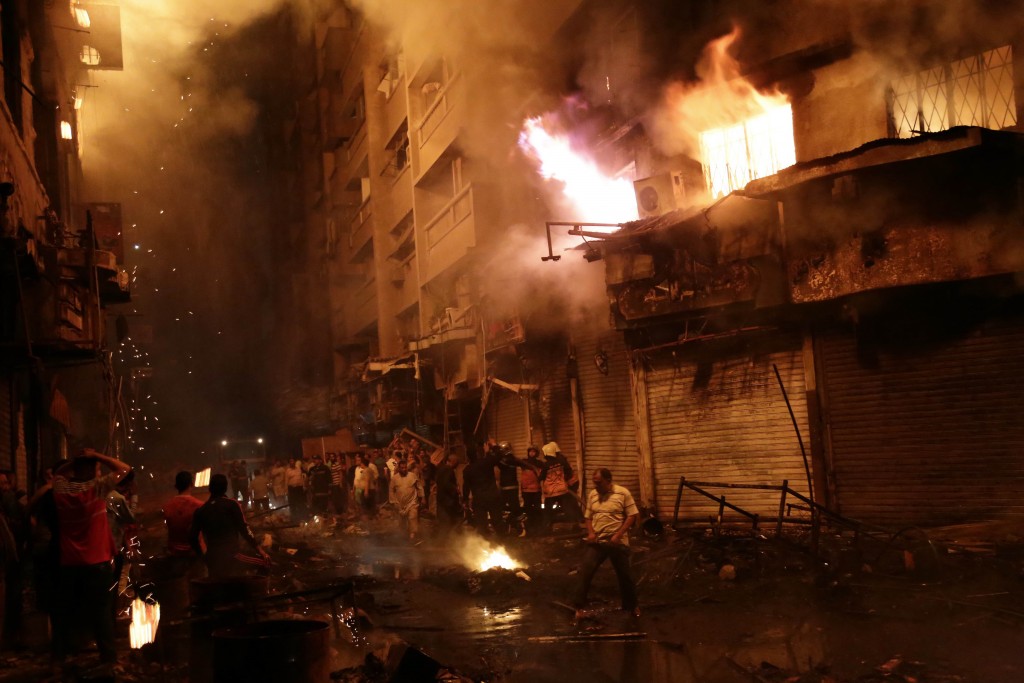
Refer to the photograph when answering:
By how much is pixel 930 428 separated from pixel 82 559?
9.35 meters

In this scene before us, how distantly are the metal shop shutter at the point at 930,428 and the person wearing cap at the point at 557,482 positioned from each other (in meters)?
4.39

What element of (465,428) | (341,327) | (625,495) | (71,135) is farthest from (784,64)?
(341,327)

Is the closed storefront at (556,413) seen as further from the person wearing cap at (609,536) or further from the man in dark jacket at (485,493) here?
the person wearing cap at (609,536)

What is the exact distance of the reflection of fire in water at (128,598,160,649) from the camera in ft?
24.9

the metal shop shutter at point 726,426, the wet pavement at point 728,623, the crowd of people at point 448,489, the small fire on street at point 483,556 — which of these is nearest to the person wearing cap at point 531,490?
the crowd of people at point 448,489

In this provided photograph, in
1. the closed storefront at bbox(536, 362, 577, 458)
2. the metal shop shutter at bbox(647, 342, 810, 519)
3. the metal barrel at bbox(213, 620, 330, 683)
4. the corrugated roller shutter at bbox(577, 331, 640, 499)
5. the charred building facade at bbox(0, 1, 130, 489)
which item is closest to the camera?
the metal barrel at bbox(213, 620, 330, 683)

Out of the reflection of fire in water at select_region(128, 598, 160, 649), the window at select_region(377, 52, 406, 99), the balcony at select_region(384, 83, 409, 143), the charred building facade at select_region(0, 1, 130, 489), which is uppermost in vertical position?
the window at select_region(377, 52, 406, 99)

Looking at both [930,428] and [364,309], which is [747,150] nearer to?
[930,428]

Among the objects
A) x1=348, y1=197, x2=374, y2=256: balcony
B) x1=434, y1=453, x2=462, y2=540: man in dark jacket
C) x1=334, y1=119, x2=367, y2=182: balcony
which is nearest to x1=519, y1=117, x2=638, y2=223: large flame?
x1=434, y1=453, x2=462, y2=540: man in dark jacket

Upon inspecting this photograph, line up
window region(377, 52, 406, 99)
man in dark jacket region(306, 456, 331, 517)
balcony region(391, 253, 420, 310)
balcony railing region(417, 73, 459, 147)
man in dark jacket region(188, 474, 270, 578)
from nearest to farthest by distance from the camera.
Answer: man in dark jacket region(188, 474, 270, 578)
man in dark jacket region(306, 456, 331, 517)
balcony railing region(417, 73, 459, 147)
balcony region(391, 253, 420, 310)
window region(377, 52, 406, 99)

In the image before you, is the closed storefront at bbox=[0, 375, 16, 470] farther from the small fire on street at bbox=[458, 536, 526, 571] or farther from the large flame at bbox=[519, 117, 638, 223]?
the large flame at bbox=[519, 117, 638, 223]

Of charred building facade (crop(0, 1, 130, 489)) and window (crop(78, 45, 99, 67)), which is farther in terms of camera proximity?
window (crop(78, 45, 99, 67))

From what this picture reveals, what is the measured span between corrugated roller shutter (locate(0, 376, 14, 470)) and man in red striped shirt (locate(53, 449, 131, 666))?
6.11m

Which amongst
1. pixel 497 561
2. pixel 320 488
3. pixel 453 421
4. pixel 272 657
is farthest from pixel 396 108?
pixel 272 657
